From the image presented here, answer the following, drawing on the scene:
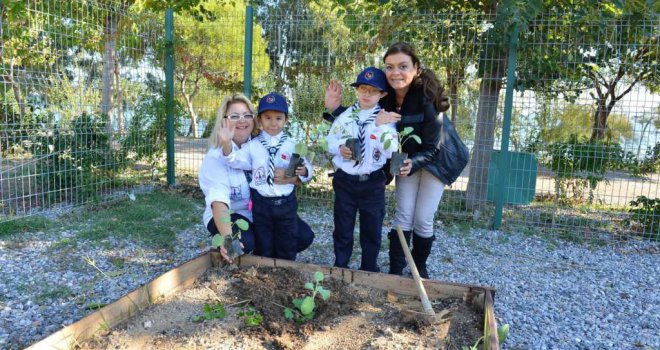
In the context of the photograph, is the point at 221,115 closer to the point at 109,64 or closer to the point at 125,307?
the point at 125,307

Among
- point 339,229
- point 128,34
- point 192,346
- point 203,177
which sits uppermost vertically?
point 128,34

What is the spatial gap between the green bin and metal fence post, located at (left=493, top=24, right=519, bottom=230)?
1.1 inches

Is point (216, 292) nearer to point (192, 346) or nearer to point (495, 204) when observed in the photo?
point (192, 346)

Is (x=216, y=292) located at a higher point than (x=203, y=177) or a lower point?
lower

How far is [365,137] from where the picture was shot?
2.61 metres

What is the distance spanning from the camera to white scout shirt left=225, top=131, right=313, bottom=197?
2.67m

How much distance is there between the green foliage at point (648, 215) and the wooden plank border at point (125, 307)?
181 inches

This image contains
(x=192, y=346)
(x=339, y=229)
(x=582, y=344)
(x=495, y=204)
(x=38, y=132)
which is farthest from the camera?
(x=495, y=204)

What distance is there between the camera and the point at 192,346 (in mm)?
1780

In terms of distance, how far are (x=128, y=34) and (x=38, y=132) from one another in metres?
1.61

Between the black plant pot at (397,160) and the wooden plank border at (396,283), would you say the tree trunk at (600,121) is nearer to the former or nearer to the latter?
the black plant pot at (397,160)

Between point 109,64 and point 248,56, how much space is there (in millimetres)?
1637

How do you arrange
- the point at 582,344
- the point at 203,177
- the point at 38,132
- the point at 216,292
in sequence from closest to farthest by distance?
1. the point at 216,292
2. the point at 582,344
3. the point at 203,177
4. the point at 38,132

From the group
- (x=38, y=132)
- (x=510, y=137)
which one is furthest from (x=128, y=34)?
(x=510, y=137)
